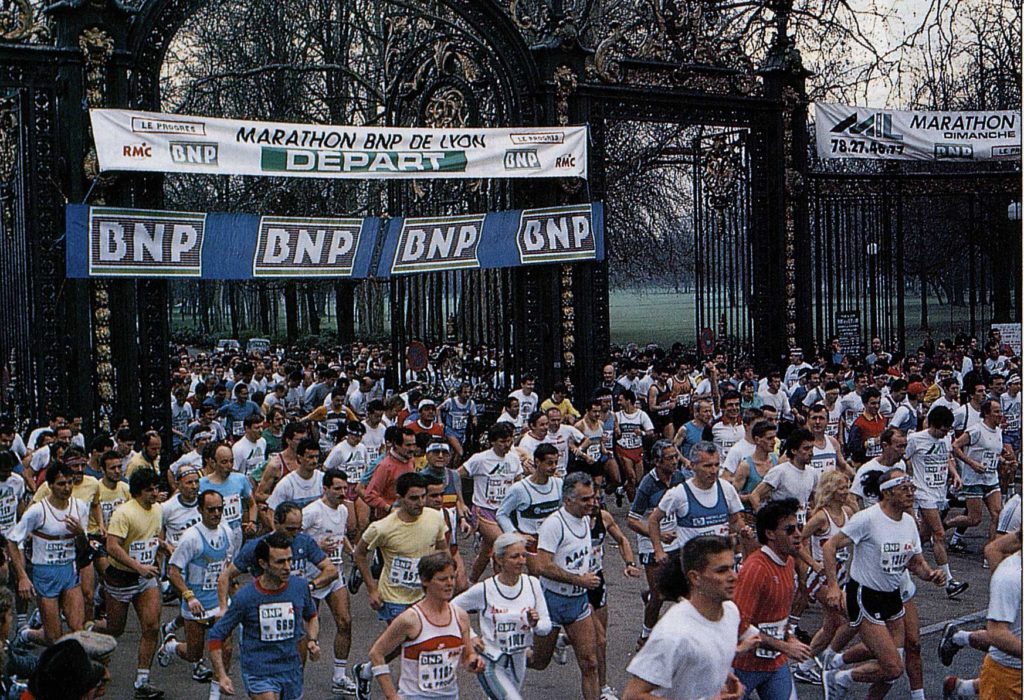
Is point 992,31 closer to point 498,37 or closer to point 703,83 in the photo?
point 703,83

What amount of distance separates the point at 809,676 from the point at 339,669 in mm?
3250

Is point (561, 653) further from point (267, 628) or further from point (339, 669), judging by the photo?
point (267, 628)

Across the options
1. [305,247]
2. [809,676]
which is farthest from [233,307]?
[809,676]

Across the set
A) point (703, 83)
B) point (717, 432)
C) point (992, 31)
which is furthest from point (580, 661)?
point (992, 31)

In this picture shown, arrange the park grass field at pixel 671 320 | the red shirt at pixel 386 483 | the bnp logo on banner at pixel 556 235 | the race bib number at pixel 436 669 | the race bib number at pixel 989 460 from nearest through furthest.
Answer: the race bib number at pixel 436 669 < the red shirt at pixel 386 483 < the race bib number at pixel 989 460 < the bnp logo on banner at pixel 556 235 < the park grass field at pixel 671 320

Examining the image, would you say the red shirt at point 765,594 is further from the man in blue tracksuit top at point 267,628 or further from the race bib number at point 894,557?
the man in blue tracksuit top at point 267,628

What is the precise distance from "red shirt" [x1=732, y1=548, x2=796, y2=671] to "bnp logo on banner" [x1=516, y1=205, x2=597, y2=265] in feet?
31.3

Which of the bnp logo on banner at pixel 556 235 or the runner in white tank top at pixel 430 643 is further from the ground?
the bnp logo on banner at pixel 556 235

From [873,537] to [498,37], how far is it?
406 inches

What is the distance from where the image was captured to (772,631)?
688 cm

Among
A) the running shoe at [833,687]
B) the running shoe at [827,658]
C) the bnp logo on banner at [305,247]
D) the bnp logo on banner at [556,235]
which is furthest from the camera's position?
the bnp logo on banner at [556,235]

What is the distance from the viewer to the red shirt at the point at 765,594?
22.6 ft

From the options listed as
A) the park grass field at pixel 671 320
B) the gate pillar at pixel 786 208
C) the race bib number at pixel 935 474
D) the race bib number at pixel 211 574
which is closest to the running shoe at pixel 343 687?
the race bib number at pixel 211 574

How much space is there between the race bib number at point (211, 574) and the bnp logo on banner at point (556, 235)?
8358mm
